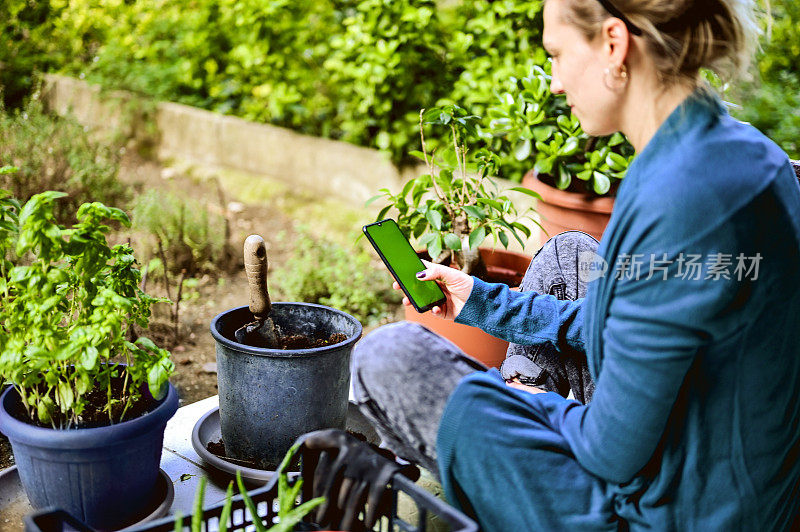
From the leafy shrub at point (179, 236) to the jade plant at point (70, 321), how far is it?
6.09 feet

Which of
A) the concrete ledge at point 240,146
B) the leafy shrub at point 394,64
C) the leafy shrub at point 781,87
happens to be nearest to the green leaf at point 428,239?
the leafy shrub at point 394,64

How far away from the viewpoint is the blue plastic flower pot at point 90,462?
64.3 inches

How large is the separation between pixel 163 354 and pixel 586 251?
1.05 meters

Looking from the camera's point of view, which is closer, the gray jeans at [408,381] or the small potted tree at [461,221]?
the gray jeans at [408,381]

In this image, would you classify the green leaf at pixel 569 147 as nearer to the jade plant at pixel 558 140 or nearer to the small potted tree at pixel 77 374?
the jade plant at pixel 558 140

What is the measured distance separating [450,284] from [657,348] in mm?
776

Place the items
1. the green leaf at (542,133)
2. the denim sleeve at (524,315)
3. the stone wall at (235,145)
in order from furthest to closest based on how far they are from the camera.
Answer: the stone wall at (235,145)
the green leaf at (542,133)
the denim sleeve at (524,315)

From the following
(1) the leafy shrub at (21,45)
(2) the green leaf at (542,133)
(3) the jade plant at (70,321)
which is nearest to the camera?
(3) the jade plant at (70,321)

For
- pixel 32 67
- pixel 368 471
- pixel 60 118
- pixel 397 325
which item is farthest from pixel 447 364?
pixel 32 67

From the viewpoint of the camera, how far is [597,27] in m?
1.38

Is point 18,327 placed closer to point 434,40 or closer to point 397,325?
point 397,325

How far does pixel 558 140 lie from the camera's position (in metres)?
2.96

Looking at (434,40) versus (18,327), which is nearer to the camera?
(18,327)

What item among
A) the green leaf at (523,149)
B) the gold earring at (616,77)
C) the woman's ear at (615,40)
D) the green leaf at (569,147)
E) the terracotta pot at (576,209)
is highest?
the woman's ear at (615,40)
